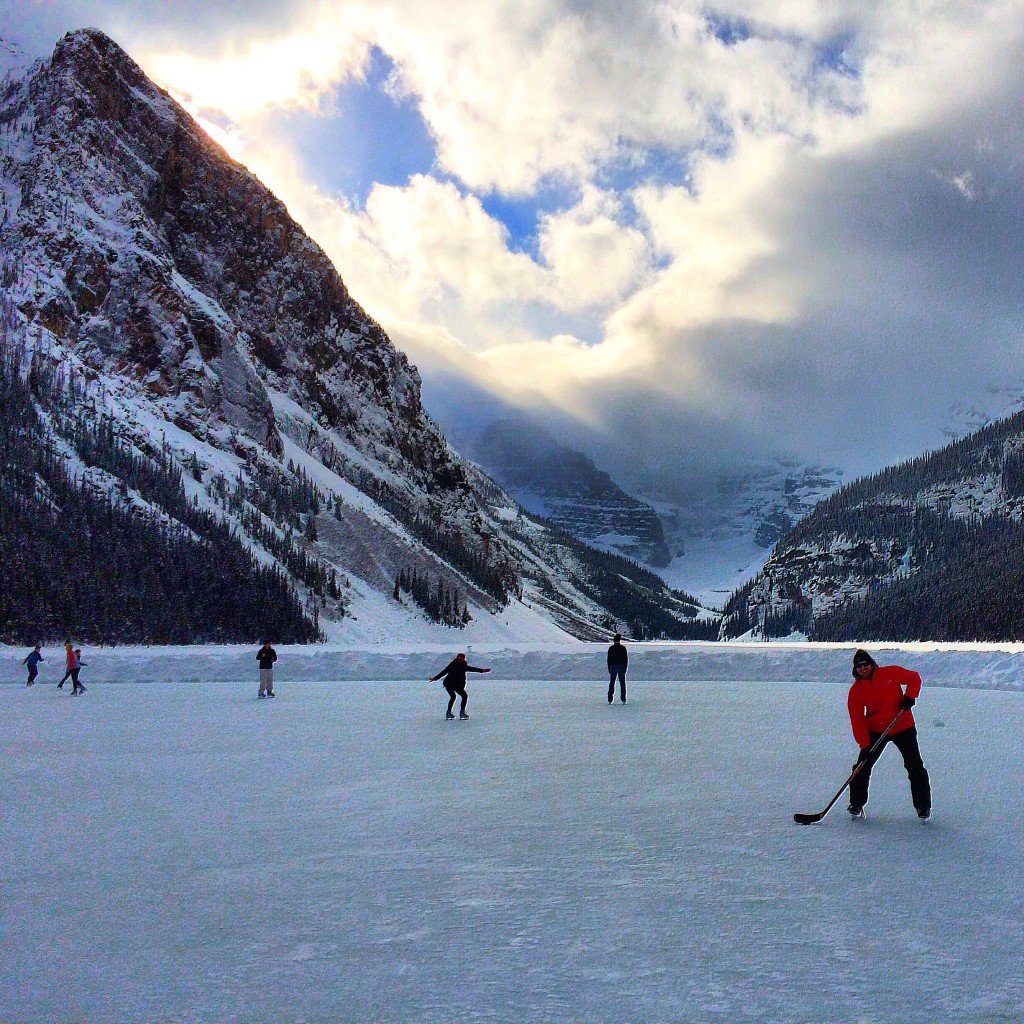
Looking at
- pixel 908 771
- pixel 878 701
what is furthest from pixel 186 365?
pixel 908 771

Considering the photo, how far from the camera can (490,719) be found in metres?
22.3

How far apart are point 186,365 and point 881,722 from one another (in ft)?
A: 479

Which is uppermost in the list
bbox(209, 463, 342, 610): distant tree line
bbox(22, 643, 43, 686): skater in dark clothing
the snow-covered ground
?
bbox(209, 463, 342, 610): distant tree line

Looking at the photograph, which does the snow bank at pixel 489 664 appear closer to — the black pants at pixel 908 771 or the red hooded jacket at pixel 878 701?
the black pants at pixel 908 771

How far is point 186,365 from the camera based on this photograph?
462ft

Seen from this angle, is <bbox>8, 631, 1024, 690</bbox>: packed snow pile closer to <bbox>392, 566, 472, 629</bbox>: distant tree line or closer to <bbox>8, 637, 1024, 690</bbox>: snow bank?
<bbox>8, 637, 1024, 690</bbox>: snow bank

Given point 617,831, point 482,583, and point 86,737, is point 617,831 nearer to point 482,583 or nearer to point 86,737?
point 86,737

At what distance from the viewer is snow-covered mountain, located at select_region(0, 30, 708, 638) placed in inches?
4742

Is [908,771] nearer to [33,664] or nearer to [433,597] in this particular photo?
[33,664]

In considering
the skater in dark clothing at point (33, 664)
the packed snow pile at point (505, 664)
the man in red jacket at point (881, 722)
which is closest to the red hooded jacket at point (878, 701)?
the man in red jacket at point (881, 722)

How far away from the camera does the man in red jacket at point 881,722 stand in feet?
34.1

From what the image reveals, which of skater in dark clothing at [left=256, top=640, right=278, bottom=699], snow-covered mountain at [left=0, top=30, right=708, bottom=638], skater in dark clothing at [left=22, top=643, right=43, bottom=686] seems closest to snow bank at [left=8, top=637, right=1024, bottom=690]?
skater in dark clothing at [left=22, top=643, right=43, bottom=686]

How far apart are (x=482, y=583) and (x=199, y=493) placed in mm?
57866

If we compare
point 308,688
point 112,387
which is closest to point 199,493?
point 112,387
